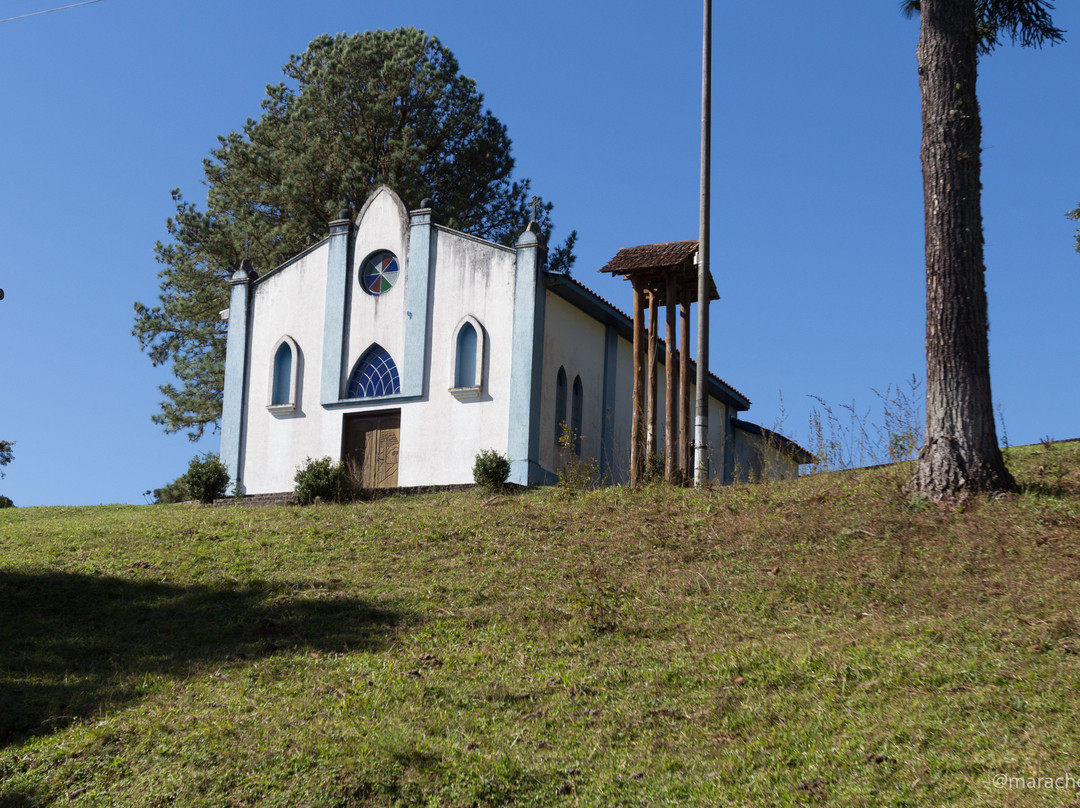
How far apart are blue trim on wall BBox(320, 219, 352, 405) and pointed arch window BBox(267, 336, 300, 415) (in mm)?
726

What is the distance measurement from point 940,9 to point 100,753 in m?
12.4

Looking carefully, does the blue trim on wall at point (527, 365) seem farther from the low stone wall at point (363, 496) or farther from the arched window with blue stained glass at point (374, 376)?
the arched window with blue stained glass at point (374, 376)

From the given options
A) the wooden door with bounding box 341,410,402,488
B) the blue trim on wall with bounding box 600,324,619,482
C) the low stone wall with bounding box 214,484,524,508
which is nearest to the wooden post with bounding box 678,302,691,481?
the low stone wall with bounding box 214,484,524,508

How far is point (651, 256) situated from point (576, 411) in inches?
224

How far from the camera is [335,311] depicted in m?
22.5

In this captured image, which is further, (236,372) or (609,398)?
(236,372)

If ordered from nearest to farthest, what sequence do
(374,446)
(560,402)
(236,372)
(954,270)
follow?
1. (954,270)
2. (560,402)
3. (374,446)
4. (236,372)

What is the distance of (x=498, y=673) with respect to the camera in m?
8.28

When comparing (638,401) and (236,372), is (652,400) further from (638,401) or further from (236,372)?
(236,372)

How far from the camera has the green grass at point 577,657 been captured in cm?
638

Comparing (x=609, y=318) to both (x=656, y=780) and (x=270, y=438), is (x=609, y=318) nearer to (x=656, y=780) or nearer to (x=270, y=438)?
(x=270, y=438)

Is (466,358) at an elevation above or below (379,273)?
below

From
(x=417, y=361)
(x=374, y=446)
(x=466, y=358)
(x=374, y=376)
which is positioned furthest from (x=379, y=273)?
(x=374, y=446)

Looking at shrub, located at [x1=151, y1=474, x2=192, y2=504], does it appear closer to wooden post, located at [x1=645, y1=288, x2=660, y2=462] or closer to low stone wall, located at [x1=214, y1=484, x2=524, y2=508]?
low stone wall, located at [x1=214, y1=484, x2=524, y2=508]
